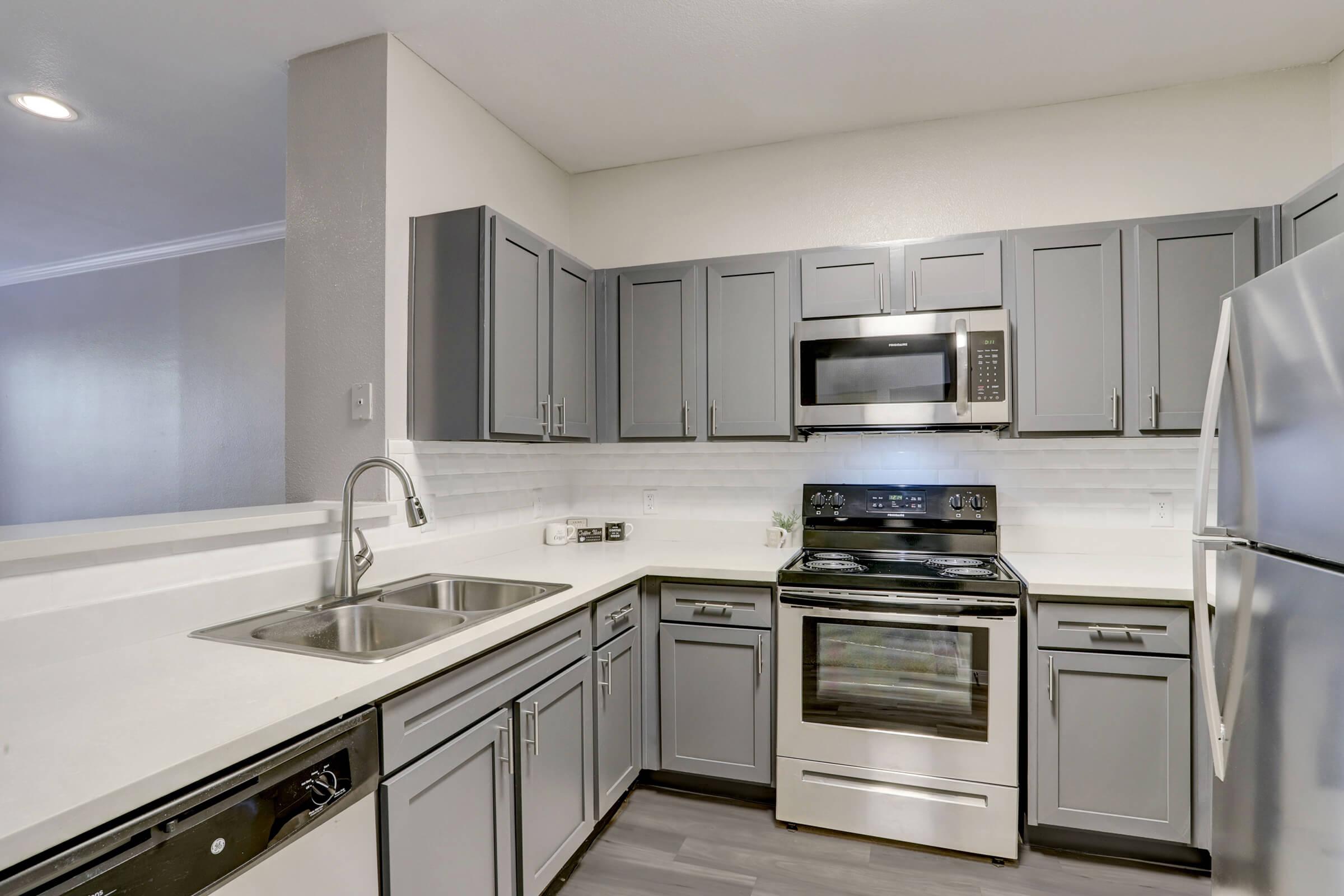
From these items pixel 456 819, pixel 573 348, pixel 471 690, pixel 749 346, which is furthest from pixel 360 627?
pixel 749 346

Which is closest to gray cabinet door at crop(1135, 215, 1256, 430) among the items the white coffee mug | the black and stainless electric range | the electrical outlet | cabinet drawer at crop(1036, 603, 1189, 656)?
the electrical outlet

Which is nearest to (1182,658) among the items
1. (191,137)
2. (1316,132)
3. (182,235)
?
(1316,132)

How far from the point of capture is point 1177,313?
7.71ft

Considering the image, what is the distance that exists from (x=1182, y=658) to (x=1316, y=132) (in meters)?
2.03

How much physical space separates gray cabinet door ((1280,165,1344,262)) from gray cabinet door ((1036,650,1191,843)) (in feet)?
4.50

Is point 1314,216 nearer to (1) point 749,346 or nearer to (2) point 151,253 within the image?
(1) point 749,346

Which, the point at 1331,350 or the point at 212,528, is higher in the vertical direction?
the point at 1331,350

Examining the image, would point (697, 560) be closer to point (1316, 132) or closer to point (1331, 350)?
point (1331, 350)

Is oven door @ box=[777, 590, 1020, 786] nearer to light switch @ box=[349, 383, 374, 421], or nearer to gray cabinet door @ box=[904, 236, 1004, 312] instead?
gray cabinet door @ box=[904, 236, 1004, 312]

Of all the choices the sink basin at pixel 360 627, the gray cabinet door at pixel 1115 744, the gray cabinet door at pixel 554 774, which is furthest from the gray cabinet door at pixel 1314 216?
the sink basin at pixel 360 627

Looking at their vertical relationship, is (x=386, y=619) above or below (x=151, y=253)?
below

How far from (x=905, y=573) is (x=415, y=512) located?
1604 millimetres

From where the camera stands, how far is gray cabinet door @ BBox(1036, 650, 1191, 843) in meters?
2.06

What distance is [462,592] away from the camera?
221 centimetres
